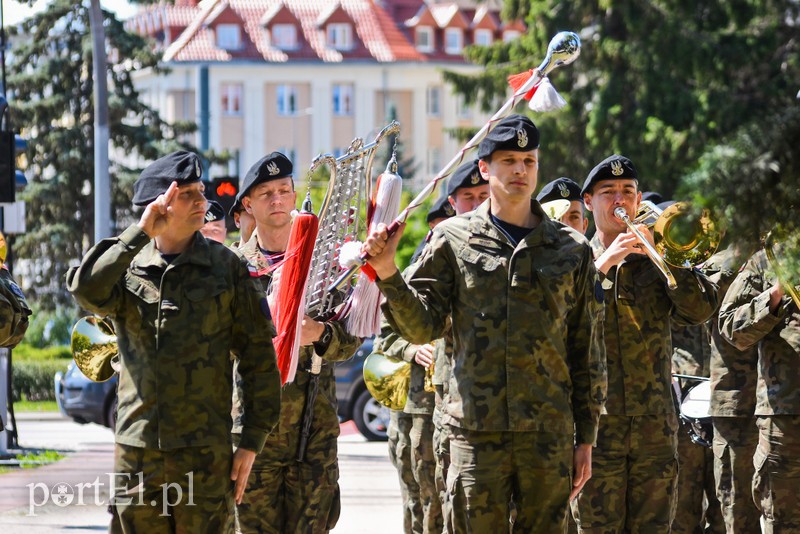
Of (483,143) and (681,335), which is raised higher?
(483,143)

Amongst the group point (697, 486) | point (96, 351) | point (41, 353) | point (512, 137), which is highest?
point (512, 137)

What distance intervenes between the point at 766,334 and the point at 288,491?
2.79m

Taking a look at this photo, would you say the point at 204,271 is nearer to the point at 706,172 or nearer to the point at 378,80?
the point at 706,172

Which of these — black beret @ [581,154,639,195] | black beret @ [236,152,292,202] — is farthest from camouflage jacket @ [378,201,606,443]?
black beret @ [236,152,292,202]

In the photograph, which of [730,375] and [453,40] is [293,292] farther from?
[453,40]

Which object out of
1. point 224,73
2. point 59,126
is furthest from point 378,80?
point 59,126

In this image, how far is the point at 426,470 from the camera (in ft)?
31.2

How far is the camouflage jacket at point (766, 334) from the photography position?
26.6 feet

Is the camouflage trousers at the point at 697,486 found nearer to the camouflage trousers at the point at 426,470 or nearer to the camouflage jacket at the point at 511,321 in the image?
the camouflage trousers at the point at 426,470

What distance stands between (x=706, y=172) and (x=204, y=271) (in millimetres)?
2927

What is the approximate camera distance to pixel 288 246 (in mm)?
7629

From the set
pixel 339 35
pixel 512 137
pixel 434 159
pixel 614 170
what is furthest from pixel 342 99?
pixel 512 137

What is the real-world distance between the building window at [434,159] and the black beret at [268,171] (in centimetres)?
6894

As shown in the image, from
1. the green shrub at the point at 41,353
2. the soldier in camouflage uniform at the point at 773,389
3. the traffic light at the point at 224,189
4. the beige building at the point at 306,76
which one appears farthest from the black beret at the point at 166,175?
the beige building at the point at 306,76
